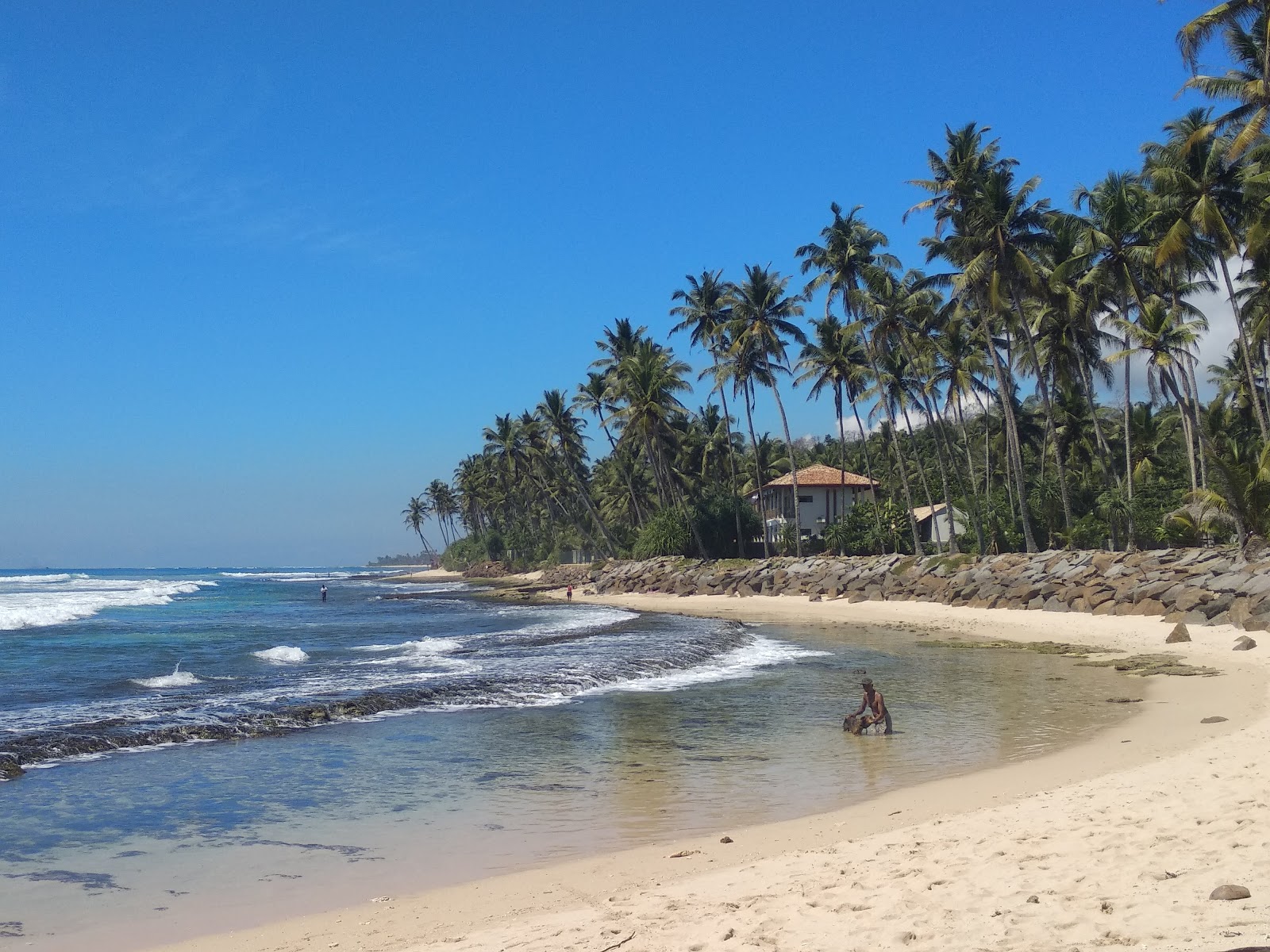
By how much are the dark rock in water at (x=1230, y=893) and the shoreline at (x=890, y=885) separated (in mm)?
67

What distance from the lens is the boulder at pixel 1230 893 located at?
4.83 meters

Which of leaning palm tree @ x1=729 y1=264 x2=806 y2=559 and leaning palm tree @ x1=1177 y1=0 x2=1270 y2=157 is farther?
leaning palm tree @ x1=729 y1=264 x2=806 y2=559

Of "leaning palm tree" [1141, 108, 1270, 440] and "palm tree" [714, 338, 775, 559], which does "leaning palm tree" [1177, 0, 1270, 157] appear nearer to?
"leaning palm tree" [1141, 108, 1270, 440]

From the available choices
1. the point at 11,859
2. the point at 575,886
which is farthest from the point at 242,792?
the point at 575,886

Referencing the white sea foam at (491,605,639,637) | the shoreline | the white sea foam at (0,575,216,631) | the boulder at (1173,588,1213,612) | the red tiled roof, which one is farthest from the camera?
the red tiled roof

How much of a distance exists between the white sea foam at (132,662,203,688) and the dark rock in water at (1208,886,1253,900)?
1875 centimetres

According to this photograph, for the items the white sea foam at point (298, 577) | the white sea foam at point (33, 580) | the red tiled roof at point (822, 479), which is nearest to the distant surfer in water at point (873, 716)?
the red tiled roof at point (822, 479)

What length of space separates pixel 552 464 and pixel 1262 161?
62.6 metres

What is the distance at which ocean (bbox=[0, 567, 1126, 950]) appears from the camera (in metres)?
7.12

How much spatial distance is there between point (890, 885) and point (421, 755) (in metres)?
7.34

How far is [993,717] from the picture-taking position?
1286 centimetres

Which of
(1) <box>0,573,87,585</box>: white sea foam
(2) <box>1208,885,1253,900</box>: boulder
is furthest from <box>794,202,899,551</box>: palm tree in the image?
(1) <box>0,573,87,585</box>: white sea foam

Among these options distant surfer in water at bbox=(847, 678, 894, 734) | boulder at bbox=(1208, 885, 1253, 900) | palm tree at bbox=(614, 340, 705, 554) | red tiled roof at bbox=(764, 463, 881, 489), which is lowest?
distant surfer in water at bbox=(847, 678, 894, 734)

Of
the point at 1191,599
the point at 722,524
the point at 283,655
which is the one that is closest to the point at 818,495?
the point at 722,524
